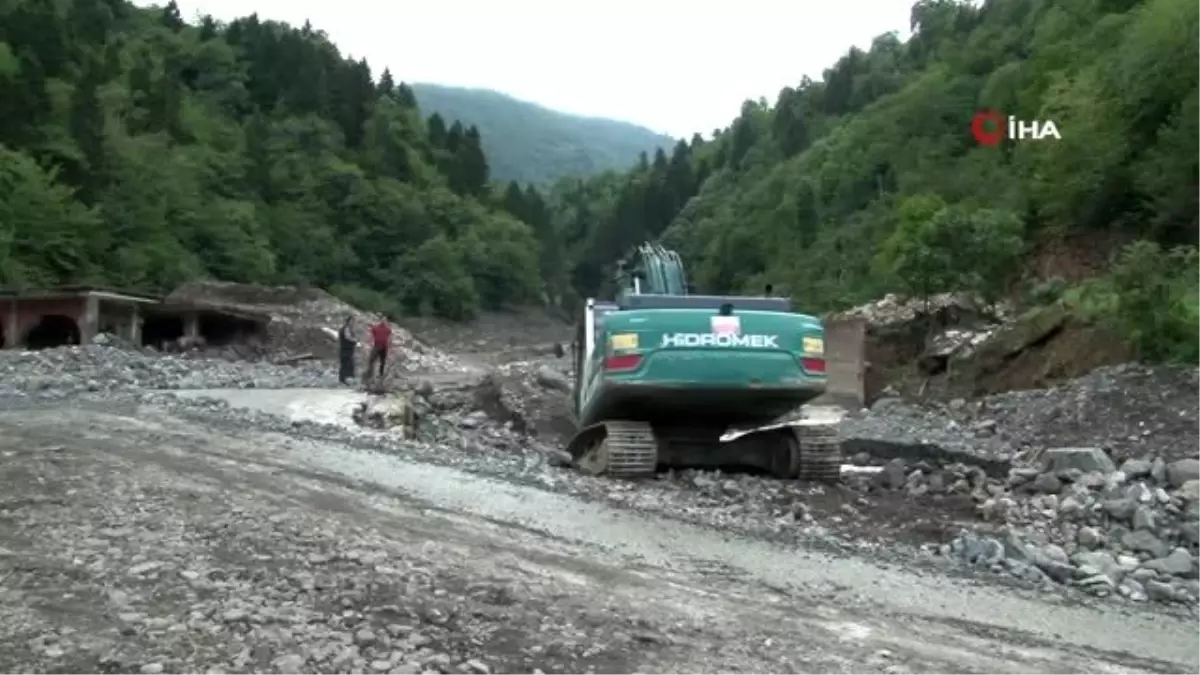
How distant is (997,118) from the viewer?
6812cm

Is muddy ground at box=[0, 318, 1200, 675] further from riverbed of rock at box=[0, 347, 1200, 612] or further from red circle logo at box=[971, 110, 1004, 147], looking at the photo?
red circle logo at box=[971, 110, 1004, 147]

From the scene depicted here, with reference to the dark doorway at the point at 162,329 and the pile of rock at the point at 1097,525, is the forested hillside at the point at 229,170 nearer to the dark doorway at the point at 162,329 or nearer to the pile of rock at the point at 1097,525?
the dark doorway at the point at 162,329

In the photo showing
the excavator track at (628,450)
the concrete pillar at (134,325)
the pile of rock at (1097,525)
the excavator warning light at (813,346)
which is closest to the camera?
the pile of rock at (1097,525)

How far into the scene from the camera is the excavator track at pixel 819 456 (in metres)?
12.8

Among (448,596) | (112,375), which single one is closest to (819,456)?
(448,596)

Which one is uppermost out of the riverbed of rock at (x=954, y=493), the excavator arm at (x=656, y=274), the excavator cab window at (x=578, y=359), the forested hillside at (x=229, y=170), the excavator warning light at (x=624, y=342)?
the forested hillside at (x=229, y=170)

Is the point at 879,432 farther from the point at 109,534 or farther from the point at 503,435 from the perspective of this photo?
the point at 109,534

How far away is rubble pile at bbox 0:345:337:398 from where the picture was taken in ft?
66.3

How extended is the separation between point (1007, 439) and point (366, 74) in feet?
401

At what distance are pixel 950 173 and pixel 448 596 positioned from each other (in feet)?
233

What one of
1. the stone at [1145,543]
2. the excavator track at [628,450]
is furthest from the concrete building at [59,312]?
the stone at [1145,543]

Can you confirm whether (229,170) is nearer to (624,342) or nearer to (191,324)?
(191,324)

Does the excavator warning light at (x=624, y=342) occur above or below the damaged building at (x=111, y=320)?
above

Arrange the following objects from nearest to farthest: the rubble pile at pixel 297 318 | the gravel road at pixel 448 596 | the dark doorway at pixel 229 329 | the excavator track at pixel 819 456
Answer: the gravel road at pixel 448 596, the excavator track at pixel 819 456, the rubble pile at pixel 297 318, the dark doorway at pixel 229 329
